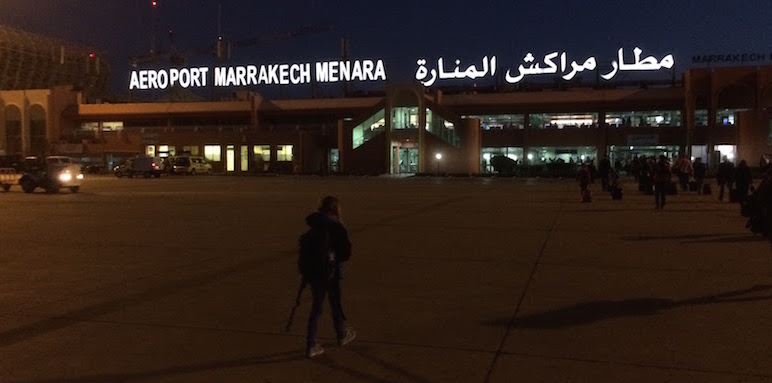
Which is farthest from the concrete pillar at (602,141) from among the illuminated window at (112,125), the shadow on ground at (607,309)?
the shadow on ground at (607,309)

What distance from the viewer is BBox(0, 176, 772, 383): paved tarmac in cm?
628

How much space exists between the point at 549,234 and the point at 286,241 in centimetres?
569

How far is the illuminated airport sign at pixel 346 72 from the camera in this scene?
240ft

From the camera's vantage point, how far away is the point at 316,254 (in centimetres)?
645

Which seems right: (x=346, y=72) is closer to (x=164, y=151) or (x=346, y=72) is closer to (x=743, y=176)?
(x=164, y=151)

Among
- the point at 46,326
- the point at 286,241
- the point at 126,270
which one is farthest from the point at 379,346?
the point at 286,241

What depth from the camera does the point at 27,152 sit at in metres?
81.6

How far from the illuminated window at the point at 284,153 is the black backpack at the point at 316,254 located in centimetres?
6721

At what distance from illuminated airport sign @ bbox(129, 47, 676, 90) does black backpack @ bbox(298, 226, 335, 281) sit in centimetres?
7094

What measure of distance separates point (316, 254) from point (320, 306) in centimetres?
54

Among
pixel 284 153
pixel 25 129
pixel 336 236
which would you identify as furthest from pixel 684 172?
pixel 25 129

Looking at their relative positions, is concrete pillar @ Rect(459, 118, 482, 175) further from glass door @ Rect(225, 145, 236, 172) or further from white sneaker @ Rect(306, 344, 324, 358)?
white sneaker @ Rect(306, 344, 324, 358)

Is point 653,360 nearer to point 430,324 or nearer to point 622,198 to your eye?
point 430,324

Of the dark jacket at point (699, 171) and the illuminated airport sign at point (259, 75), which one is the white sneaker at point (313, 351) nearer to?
the dark jacket at point (699, 171)
